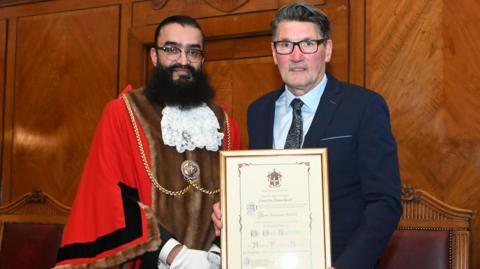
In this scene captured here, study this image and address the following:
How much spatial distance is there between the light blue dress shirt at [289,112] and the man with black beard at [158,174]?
50 cm

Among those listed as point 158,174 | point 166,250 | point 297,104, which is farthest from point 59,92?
point 297,104

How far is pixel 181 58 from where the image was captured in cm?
270

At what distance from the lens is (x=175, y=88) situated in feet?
8.73

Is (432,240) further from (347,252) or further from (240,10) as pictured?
(240,10)

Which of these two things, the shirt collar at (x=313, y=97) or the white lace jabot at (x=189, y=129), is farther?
the white lace jabot at (x=189, y=129)

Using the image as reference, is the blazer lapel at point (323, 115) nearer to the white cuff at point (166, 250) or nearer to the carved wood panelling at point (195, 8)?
the white cuff at point (166, 250)

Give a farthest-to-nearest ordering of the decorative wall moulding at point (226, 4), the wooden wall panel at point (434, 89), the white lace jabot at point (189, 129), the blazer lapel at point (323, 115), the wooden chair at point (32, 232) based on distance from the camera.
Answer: the decorative wall moulding at point (226, 4) → the wooden chair at point (32, 232) → the wooden wall panel at point (434, 89) → the white lace jabot at point (189, 129) → the blazer lapel at point (323, 115)

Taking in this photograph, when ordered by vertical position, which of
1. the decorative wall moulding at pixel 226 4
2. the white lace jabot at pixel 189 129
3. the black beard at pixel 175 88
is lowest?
the white lace jabot at pixel 189 129

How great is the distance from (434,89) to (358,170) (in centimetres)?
160

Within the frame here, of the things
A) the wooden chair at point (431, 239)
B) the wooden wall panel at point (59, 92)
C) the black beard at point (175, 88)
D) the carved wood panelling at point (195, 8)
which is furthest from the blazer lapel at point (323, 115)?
the wooden wall panel at point (59, 92)

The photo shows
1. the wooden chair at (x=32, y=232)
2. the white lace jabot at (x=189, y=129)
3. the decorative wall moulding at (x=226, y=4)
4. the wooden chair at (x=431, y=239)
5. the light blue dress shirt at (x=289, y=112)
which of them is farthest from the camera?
the decorative wall moulding at (x=226, y=4)

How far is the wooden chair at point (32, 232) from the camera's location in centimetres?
387

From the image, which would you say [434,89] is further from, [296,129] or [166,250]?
[166,250]

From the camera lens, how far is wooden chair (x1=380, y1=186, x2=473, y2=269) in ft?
9.68
